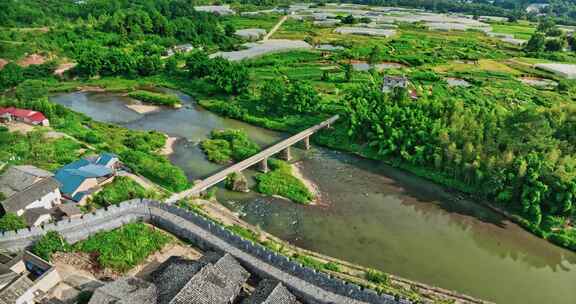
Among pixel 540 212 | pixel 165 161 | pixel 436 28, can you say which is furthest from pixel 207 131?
pixel 436 28

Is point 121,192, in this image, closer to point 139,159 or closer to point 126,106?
point 139,159

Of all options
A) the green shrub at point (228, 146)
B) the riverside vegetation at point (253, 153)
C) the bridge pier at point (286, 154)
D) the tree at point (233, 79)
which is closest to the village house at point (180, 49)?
the tree at point (233, 79)

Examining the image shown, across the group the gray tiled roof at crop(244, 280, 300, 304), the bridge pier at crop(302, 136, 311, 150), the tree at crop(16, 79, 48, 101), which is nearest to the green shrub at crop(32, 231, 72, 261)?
the gray tiled roof at crop(244, 280, 300, 304)

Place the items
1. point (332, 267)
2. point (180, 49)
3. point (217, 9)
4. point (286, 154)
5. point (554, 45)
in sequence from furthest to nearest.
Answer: point (217, 9) → point (554, 45) → point (180, 49) → point (286, 154) → point (332, 267)

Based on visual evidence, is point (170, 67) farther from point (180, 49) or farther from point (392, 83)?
point (392, 83)

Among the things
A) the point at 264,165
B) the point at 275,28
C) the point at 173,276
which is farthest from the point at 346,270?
the point at 275,28

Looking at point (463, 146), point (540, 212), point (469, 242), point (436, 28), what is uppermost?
point (436, 28)

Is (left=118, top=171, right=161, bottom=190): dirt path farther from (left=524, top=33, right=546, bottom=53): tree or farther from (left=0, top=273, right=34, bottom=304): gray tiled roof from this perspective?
(left=524, top=33, right=546, bottom=53): tree
